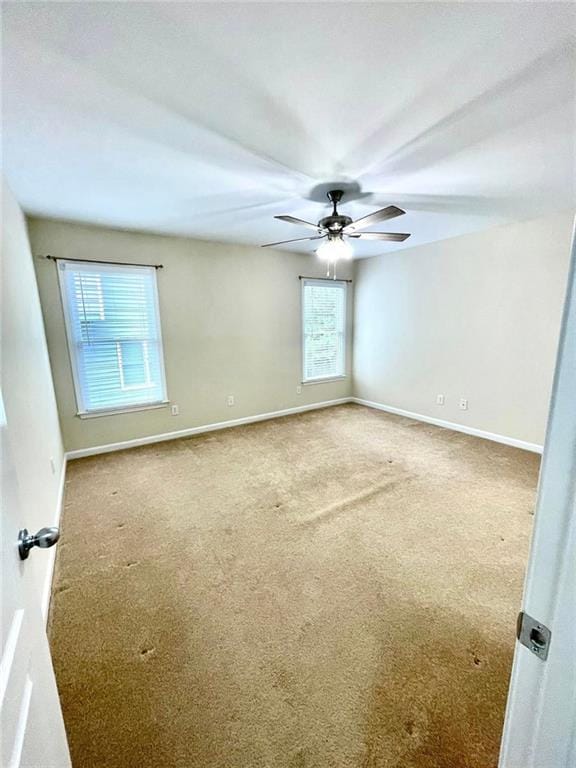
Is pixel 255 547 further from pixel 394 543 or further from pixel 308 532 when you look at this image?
pixel 394 543

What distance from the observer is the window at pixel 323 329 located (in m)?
5.00

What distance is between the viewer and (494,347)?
367 cm

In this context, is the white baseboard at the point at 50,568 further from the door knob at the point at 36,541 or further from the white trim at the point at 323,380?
the white trim at the point at 323,380

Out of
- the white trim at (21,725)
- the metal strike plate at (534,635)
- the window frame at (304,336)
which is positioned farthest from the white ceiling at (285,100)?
the window frame at (304,336)

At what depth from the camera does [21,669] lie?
1.98 ft

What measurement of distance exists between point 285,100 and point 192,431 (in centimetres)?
352

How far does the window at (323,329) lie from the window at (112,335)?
2.22m

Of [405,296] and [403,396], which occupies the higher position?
[405,296]

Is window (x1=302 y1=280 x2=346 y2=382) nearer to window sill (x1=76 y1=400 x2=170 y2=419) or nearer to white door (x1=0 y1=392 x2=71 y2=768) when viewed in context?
window sill (x1=76 y1=400 x2=170 y2=419)

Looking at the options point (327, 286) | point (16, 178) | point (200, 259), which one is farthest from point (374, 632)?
point (327, 286)

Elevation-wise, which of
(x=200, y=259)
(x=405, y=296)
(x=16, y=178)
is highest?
(x=16, y=178)

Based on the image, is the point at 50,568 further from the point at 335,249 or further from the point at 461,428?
the point at 461,428

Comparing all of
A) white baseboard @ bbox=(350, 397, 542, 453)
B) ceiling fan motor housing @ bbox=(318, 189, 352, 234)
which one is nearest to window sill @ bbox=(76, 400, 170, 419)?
ceiling fan motor housing @ bbox=(318, 189, 352, 234)

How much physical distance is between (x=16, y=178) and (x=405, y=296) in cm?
425
